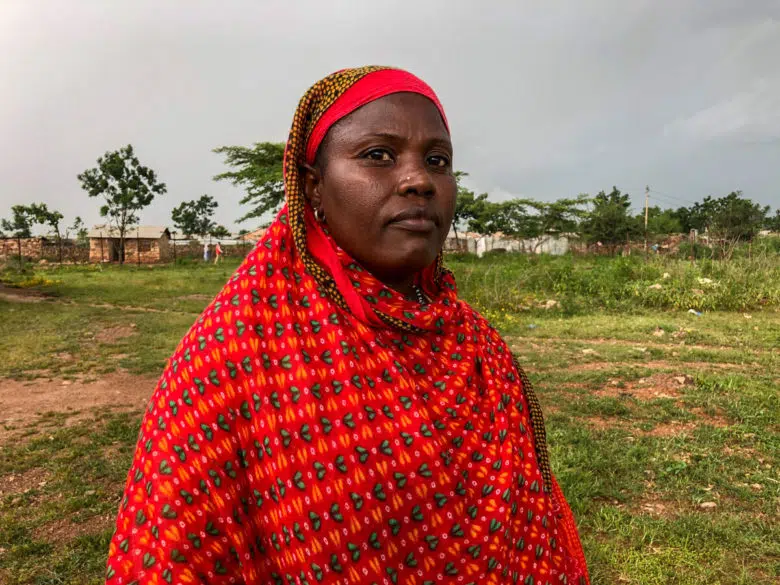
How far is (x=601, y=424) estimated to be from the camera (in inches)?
184

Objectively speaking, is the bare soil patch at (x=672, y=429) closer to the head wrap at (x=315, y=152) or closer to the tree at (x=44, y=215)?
the head wrap at (x=315, y=152)

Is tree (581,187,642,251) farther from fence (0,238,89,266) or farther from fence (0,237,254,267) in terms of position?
fence (0,238,89,266)

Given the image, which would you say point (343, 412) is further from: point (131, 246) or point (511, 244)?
point (131, 246)

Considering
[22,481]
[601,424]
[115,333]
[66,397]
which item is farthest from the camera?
[115,333]

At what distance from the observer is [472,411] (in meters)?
1.27

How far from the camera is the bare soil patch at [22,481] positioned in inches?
143

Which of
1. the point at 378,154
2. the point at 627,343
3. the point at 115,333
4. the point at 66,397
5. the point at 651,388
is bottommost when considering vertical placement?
the point at 66,397

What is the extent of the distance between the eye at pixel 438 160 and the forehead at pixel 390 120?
0.05m

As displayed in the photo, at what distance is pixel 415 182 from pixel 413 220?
8 centimetres

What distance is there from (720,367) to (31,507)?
6750 mm

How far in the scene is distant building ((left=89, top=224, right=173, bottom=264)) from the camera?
104 feet

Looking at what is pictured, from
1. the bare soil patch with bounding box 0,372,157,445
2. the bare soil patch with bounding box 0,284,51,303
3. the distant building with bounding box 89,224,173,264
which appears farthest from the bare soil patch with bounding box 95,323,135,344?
the distant building with bounding box 89,224,173,264

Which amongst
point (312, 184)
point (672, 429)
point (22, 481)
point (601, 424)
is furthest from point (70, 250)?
point (312, 184)

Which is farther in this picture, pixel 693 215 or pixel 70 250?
pixel 693 215
